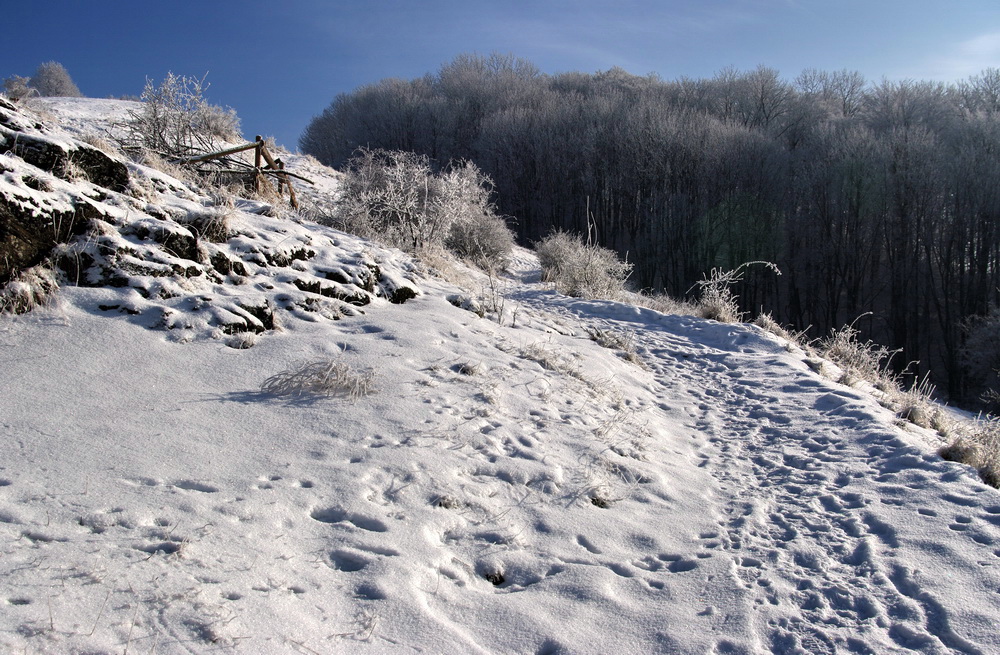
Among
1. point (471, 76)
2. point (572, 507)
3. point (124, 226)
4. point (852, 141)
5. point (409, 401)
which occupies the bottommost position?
point (572, 507)

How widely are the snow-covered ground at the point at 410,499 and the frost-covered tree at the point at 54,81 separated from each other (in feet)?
160

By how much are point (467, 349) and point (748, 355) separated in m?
4.20

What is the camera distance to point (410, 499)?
3.18 meters

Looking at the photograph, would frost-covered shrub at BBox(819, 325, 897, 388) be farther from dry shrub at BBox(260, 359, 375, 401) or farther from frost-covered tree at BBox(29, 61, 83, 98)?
frost-covered tree at BBox(29, 61, 83, 98)

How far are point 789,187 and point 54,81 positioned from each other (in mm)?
51803

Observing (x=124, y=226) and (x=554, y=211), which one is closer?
(x=124, y=226)

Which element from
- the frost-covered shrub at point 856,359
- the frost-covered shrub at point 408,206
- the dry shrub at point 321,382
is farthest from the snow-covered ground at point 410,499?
the frost-covered shrub at point 408,206

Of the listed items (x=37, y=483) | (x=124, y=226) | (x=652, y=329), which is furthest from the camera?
(x=652, y=329)

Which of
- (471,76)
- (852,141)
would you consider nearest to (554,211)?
(852,141)

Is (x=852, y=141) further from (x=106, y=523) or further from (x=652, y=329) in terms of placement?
(x=106, y=523)

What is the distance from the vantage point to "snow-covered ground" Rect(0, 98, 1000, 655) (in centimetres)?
228

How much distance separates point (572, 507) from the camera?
3.46 m

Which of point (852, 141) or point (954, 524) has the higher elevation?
point (852, 141)

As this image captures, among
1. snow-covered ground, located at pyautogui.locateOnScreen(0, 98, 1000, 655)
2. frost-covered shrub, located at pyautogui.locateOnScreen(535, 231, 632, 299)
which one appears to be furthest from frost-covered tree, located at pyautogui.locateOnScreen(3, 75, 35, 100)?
frost-covered shrub, located at pyautogui.locateOnScreen(535, 231, 632, 299)
